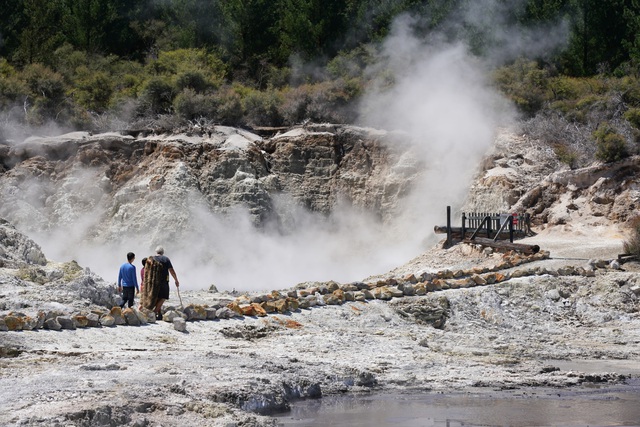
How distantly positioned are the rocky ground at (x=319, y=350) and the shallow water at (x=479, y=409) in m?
0.31

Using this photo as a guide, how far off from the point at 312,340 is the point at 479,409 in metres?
3.81

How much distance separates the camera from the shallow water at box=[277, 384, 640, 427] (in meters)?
9.75

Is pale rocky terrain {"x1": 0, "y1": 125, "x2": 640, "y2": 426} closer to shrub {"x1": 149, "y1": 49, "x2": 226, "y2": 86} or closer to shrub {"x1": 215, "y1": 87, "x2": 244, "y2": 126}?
shrub {"x1": 215, "y1": 87, "x2": 244, "y2": 126}

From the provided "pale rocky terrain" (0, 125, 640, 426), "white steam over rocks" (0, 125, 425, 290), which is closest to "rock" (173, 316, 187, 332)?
"pale rocky terrain" (0, 125, 640, 426)

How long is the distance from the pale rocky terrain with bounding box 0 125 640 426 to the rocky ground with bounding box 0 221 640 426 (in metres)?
0.02

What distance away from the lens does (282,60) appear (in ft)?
137

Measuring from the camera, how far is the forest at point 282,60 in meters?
31.3

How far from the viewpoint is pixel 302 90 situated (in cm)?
3319

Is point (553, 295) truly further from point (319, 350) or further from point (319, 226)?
point (319, 226)

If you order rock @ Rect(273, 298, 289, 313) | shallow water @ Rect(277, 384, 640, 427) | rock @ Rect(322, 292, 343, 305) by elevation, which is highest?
rock @ Rect(322, 292, 343, 305)

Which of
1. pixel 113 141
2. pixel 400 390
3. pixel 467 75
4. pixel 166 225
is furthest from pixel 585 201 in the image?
pixel 400 390

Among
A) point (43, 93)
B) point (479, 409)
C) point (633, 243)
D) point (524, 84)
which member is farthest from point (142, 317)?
point (43, 93)

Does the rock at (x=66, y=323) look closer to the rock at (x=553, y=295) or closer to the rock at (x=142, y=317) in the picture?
the rock at (x=142, y=317)

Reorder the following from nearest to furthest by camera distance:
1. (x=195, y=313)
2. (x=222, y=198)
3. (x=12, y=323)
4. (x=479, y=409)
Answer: (x=479, y=409), (x=12, y=323), (x=195, y=313), (x=222, y=198)
